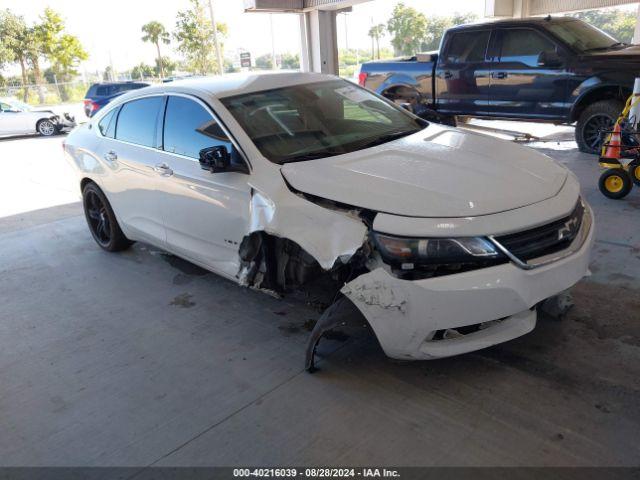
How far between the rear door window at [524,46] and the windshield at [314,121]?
5.15 m

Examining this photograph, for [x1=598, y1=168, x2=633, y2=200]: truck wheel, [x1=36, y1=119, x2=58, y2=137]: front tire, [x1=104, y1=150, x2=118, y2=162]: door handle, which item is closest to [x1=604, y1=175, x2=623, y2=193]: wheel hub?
[x1=598, y1=168, x2=633, y2=200]: truck wheel

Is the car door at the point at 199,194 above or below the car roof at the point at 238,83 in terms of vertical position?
below

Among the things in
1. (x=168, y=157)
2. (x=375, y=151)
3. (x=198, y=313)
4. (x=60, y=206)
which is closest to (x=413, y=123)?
(x=375, y=151)

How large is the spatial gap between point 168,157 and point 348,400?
2337mm

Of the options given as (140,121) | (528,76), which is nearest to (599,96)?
(528,76)

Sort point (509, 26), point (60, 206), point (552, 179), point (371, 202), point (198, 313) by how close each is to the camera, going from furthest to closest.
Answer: point (509, 26) < point (60, 206) < point (198, 313) < point (552, 179) < point (371, 202)

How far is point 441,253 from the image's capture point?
262 centimetres

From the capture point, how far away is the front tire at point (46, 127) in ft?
57.6

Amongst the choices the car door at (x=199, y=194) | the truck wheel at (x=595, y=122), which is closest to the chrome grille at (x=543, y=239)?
the car door at (x=199, y=194)

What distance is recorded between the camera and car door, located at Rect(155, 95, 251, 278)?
3.52 meters

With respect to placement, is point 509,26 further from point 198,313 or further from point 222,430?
point 222,430

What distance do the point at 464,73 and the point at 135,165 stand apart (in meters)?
6.67

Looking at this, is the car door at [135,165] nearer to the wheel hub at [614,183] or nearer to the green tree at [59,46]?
the wheel hub at [614,183]

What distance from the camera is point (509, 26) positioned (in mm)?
8688
